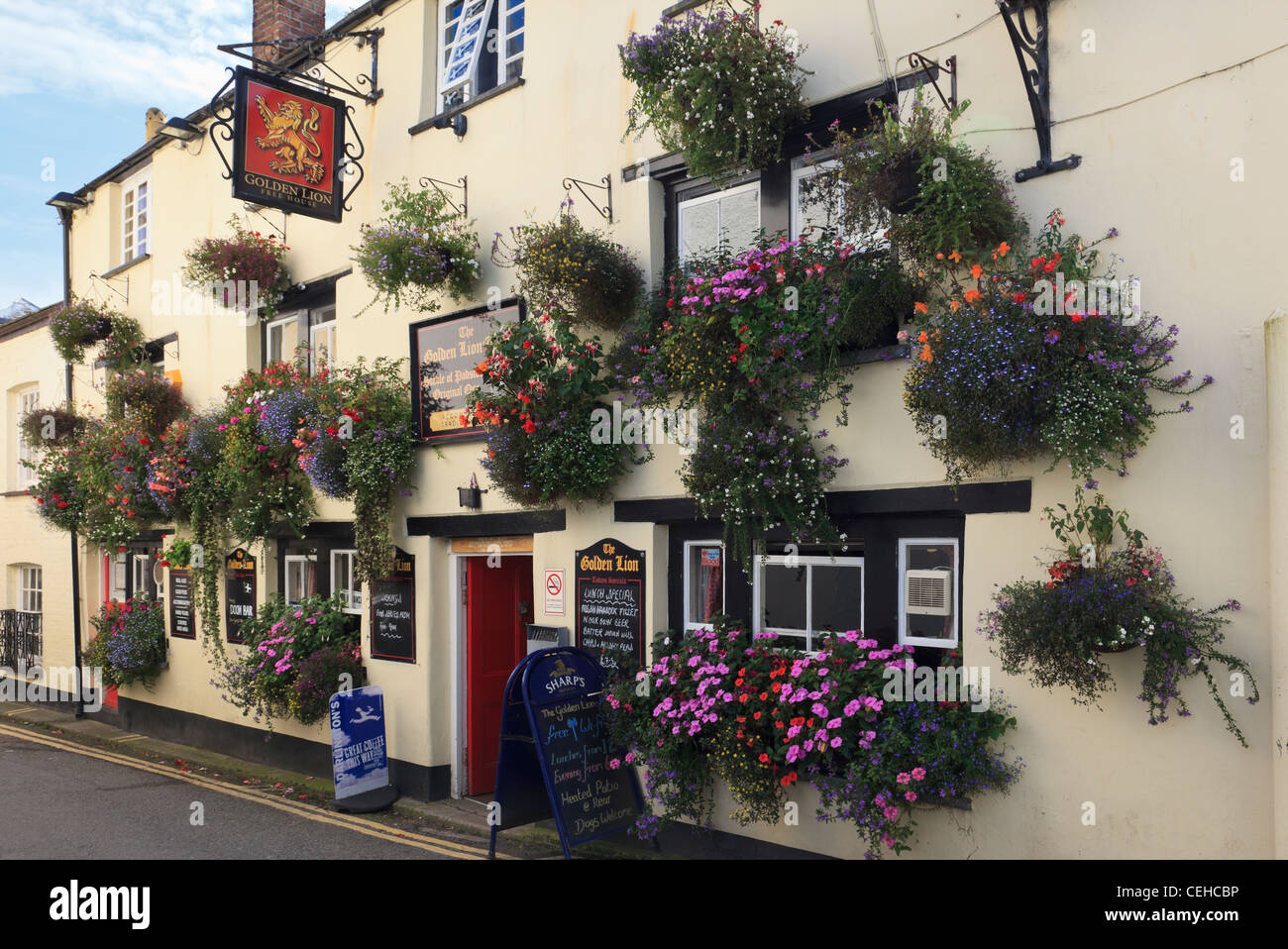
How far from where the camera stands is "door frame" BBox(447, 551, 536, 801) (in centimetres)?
942

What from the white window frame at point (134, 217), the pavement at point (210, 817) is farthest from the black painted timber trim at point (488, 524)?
the white window frame at point (134, 217)

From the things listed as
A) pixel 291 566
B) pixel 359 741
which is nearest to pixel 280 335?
pixel 291 566

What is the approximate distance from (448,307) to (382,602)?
3.08m

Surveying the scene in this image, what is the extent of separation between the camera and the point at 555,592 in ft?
27.6

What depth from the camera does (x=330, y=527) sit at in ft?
35.4

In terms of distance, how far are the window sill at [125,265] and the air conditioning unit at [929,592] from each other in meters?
12.4

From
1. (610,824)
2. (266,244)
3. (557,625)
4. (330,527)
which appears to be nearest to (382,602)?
(330,527)

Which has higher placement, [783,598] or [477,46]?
[477,46]

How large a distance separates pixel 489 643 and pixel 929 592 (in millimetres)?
4918

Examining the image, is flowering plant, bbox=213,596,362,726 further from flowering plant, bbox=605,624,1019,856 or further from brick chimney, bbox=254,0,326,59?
brick chimney, bbox=254,0,326,59

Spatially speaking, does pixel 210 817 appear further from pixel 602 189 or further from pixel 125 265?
pixel 125 265

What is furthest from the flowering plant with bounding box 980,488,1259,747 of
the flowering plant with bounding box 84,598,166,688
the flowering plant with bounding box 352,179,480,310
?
the flowering plant with bounding box 84,598,166,688

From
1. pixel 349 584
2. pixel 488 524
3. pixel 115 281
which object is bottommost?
pixel 349 584

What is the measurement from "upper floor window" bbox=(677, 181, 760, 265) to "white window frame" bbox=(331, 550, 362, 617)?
5.30 metres
